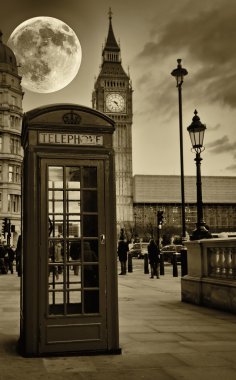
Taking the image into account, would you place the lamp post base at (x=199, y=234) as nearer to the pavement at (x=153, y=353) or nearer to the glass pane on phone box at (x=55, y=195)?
the pavement at (x=153, y=353)

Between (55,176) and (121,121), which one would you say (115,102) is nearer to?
(121,121)

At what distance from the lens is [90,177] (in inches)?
234

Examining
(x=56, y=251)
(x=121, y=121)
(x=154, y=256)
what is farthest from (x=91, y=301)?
(x=121, y=121)

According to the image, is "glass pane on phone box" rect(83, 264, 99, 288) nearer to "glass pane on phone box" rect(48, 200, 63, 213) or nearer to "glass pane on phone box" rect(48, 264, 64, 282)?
"glass pane on phone box" rect(48, 264, 64, 282)

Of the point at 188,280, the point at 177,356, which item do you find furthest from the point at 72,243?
the point at 188,280

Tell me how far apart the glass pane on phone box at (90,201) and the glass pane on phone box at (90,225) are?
0.29ft

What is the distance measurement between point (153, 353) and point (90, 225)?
1557mm

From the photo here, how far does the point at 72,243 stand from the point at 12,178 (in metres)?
60.4

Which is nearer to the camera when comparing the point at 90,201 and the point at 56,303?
the point at 56,303

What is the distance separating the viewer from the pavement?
4.87 m

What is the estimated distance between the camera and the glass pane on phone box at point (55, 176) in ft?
19.2

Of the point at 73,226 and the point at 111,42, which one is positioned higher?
the point at 111,42

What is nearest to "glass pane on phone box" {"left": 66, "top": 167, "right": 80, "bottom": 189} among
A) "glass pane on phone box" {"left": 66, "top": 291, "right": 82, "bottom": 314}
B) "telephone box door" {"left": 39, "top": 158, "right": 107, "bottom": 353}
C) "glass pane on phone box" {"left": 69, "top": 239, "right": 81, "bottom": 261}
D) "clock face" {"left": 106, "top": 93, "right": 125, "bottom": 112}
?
"telephone box door" {"left": 39, "top": 158, "right": 107, "bottom": 353}

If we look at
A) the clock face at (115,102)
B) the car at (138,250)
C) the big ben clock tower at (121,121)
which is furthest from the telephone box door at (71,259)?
the clock face at (115,102)
